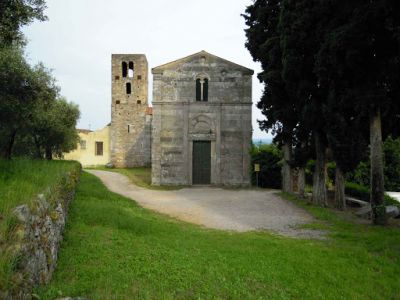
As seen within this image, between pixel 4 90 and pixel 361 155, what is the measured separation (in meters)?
13.4

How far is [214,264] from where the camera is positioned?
611 cm

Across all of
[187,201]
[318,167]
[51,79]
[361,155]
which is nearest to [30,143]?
[51,79]

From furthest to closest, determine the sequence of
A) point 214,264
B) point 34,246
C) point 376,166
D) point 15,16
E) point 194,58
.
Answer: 1. point 194,58
2. point 376,166
3. point 15,16
4. point 214,264
5. point 34,246

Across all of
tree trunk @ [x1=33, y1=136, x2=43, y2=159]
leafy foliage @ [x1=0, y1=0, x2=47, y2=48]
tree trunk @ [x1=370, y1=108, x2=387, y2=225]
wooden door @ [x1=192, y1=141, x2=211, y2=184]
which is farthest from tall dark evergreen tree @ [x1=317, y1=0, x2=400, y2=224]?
tree trunk @ [x1=33, y1=136, x2=43, y2=159]

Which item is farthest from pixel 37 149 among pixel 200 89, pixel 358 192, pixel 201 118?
pixel 358 192

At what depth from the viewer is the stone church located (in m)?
21.3

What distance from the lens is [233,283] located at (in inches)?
213

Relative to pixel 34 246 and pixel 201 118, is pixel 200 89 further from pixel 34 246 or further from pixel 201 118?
pixel 34 246

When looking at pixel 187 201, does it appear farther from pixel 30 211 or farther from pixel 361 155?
pixel 30 211

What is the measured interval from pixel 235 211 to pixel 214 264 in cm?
638

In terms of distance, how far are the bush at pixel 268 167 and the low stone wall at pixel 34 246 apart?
17.5 meters

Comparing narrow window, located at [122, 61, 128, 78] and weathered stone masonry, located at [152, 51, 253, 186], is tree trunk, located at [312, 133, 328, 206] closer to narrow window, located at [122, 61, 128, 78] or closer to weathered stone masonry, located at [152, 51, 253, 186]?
weathered stone masonry, located at [152, 51, 253, 186]

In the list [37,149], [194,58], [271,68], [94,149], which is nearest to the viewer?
[271,68]

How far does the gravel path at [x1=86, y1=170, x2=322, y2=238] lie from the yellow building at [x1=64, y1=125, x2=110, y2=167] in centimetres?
2145
